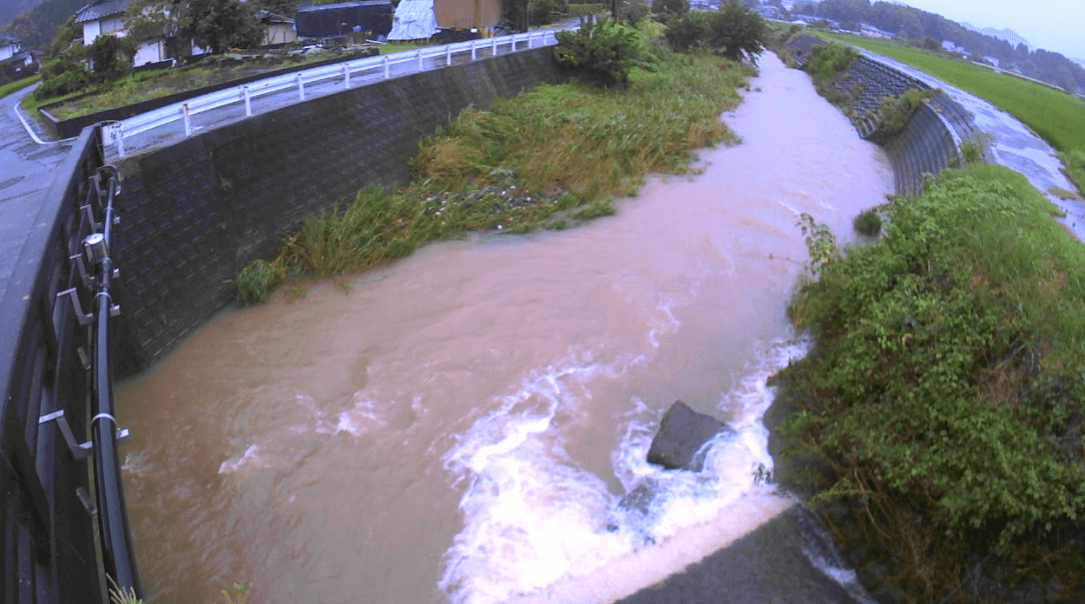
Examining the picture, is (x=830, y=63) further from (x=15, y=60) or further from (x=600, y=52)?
(x=15, y=60)

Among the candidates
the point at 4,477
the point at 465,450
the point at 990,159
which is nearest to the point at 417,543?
the point at 465,450

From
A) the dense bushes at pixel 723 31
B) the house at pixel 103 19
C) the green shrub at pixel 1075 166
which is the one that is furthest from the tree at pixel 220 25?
the green shrub at pixel 1075 166

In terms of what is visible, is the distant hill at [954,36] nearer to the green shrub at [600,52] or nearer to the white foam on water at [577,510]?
the green shrub at [600,52]

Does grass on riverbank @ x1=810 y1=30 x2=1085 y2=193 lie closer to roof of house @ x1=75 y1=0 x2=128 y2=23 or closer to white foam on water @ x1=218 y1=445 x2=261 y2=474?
Result: white foam on water @ x1=218 y1=445 x2=261 y2=474

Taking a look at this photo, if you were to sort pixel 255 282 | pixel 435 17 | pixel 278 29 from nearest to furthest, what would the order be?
pixel 255 282
pixel 435 17
pixel 278 29

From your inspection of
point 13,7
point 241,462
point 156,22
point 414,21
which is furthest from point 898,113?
point 13,7

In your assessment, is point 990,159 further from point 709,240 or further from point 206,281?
point 206,281
